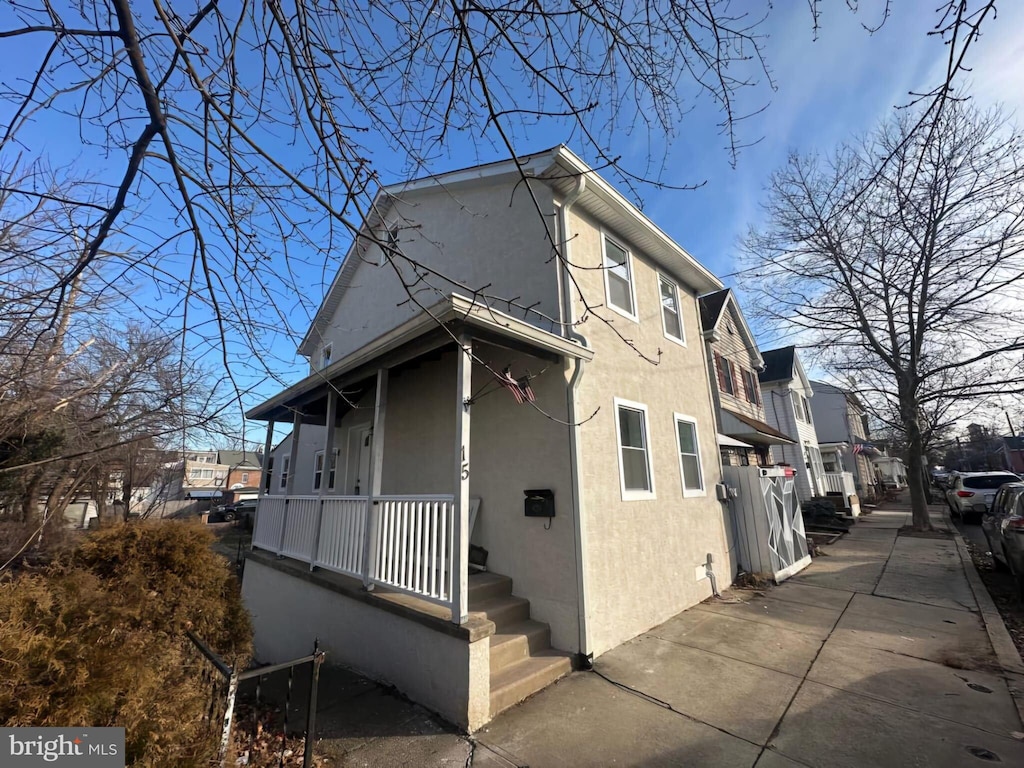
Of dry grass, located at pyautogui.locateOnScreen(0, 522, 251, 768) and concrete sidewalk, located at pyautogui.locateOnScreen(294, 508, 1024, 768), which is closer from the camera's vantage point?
dry grass, located at pyautogui.locateOnScreen(0, 522, 251, 768)

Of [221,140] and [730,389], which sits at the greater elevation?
[730,389]

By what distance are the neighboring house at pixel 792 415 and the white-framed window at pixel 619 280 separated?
15.8 metres

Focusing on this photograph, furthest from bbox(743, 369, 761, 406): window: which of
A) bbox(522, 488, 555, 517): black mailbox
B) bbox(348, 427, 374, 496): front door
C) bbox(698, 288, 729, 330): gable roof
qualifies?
bbox(348, 427, 374, 496): front door

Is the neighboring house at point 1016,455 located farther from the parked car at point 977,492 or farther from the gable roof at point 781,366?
the gable roof at point 781,366

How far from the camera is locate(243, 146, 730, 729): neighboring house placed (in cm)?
415

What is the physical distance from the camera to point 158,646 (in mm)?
2854

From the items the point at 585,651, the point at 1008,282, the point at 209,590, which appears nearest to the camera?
the point at 209,590

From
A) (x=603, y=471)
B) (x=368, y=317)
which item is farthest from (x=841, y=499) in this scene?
(x=368, y=317)

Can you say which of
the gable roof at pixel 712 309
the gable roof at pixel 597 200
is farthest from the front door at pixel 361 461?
the gable roof at pixel 712 309

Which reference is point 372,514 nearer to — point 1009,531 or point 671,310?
point 671,310

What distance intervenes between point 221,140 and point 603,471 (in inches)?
186

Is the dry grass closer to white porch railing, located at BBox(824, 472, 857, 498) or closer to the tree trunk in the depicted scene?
the tree trunk

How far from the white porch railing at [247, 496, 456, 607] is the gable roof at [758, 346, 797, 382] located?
19886 millimetres

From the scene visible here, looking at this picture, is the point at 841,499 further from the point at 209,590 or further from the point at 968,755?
the point at 209,590
